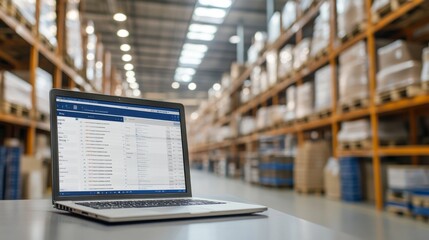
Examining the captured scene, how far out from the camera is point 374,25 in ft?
16.4

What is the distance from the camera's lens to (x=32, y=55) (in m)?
5.22

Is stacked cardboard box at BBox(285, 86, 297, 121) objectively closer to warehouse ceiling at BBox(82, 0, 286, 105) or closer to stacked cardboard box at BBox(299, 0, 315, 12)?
stacked cardboard box at BBox(299, 0, 315, 12)

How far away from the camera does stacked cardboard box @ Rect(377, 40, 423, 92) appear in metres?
4.33

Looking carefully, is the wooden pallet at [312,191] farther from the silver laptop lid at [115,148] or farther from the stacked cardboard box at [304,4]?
the silver laptop lid at [115,148]

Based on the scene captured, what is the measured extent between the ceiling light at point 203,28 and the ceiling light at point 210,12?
1.00 meters

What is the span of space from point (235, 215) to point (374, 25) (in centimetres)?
465

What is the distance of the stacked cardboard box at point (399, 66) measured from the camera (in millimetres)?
4328

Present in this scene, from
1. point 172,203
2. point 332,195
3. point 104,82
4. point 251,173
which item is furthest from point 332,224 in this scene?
point 104,82

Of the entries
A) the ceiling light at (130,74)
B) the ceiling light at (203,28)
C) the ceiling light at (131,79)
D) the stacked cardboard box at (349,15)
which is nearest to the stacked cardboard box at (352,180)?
the stacked cardboard box at (349,15)

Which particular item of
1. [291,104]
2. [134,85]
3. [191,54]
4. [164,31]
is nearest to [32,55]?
[291,104]

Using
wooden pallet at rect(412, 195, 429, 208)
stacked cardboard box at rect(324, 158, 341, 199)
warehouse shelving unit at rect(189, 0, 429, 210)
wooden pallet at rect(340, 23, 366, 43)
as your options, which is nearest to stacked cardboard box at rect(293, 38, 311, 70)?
warehouse shelving unit at rect(189, 0, 429, 210)

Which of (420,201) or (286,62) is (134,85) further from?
(420,201)

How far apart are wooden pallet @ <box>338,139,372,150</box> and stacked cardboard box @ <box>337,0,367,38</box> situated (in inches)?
64.6

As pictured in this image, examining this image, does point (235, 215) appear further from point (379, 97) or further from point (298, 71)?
point (298, 71)
